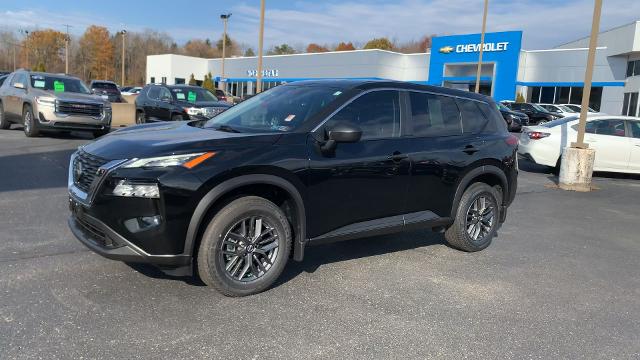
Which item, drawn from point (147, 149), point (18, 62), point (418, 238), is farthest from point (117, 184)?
point (18, 62)

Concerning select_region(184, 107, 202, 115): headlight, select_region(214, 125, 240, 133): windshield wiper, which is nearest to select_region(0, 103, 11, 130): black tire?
select_region(184, 107, 202, 115): headlight

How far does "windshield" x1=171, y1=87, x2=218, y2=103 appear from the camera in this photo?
47.6 feet

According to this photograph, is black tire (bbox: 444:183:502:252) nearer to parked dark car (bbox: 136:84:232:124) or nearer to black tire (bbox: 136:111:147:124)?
parked dark car (bbox: 136:84:232:124)

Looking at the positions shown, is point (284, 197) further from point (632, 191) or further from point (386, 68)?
point (386, 68)

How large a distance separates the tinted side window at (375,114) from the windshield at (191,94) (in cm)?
1040

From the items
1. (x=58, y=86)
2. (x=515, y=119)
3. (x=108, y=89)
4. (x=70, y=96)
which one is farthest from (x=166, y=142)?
(x=108, y=89)

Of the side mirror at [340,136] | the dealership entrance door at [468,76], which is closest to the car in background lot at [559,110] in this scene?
the dealership entrance door at [468,76]

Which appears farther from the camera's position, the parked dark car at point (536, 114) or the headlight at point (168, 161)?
the parked dark car at point (536, 114)

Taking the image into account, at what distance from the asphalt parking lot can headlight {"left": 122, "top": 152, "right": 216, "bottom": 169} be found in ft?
3.46

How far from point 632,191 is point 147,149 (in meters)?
10.5

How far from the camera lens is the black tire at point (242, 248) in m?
3.92

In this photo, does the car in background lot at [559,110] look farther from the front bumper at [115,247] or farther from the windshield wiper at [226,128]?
the front bumper at [115,247]

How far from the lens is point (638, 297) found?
184 inches

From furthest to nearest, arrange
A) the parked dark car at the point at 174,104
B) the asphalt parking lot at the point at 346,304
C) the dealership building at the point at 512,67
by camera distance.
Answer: the dealership building at the point at 512,67
the parked dark car at the point at 174,104
the asphalt parking lot at the point at 346,304
